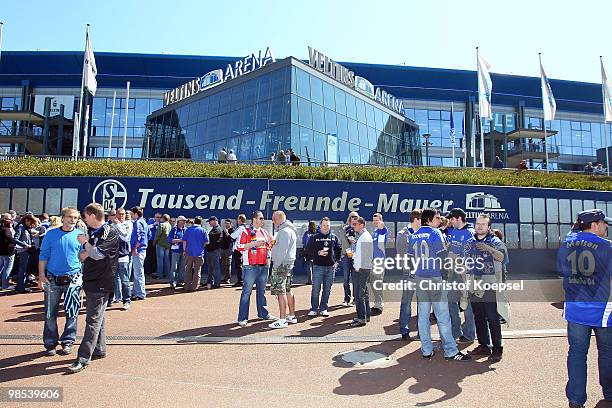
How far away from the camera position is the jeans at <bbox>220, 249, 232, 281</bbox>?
45.9 feet

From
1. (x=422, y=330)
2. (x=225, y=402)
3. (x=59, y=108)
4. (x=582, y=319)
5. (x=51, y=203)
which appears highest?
(x=59, y=108)

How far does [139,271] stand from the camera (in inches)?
410

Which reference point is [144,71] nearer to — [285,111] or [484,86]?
[285,111]

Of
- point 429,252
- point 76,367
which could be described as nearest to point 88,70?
Answer: point 76,367

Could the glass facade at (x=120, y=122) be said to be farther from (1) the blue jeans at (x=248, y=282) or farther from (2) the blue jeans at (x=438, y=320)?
(2) the blue jeans at (x=438, y=320)

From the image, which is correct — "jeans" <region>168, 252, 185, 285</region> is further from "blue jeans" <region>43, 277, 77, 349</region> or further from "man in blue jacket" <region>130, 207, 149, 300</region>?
"blue jeans" <region>43, 277, 77, 349</region>

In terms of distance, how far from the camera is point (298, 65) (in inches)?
1067

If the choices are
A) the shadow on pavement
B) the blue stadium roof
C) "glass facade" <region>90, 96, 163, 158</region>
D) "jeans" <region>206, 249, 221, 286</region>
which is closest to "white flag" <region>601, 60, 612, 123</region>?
the blue stadium roof

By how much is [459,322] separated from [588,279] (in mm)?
2851

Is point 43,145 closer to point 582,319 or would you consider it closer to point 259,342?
point 259,342

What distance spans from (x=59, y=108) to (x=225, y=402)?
45771 mm

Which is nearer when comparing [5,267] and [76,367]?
[76,367]

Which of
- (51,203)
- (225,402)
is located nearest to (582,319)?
(225,402)

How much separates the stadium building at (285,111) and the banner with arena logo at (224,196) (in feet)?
24.9
